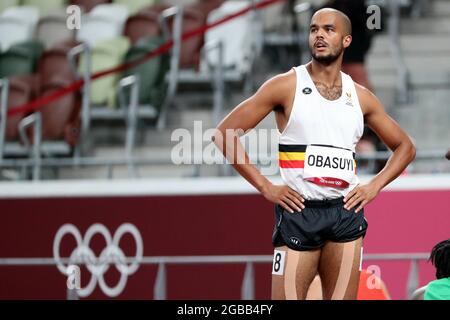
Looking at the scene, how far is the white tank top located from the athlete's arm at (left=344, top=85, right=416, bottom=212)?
10 centimetres

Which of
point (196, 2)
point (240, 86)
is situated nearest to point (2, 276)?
point (240, 86)

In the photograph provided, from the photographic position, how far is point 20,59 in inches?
468

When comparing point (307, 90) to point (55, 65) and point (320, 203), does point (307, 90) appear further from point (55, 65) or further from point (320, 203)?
point (55, 65)

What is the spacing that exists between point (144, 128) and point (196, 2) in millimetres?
1731

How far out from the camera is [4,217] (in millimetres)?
9922

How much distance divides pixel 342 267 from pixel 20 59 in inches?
266

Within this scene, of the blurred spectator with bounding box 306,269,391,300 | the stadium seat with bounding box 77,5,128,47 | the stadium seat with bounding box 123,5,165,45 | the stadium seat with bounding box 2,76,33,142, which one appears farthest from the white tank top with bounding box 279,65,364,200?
the stadium seat with bounding box 77,5,128,47

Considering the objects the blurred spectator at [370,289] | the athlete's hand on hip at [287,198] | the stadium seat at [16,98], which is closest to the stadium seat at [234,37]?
the stadium seat at [16,98]

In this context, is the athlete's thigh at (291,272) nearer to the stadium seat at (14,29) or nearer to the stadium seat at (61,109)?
the stadium seat at (61,109)

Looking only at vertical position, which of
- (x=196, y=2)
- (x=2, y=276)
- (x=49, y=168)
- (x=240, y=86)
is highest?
(x=196, y=2)

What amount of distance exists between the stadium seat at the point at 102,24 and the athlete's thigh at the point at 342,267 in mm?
6544

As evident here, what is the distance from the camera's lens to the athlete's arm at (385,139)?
18.9ft

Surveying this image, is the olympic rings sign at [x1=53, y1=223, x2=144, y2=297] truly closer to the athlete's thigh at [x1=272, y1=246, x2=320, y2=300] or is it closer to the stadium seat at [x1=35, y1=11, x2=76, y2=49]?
the stadium seat at [x1=35, y1=11, x2=76, y2=49]
